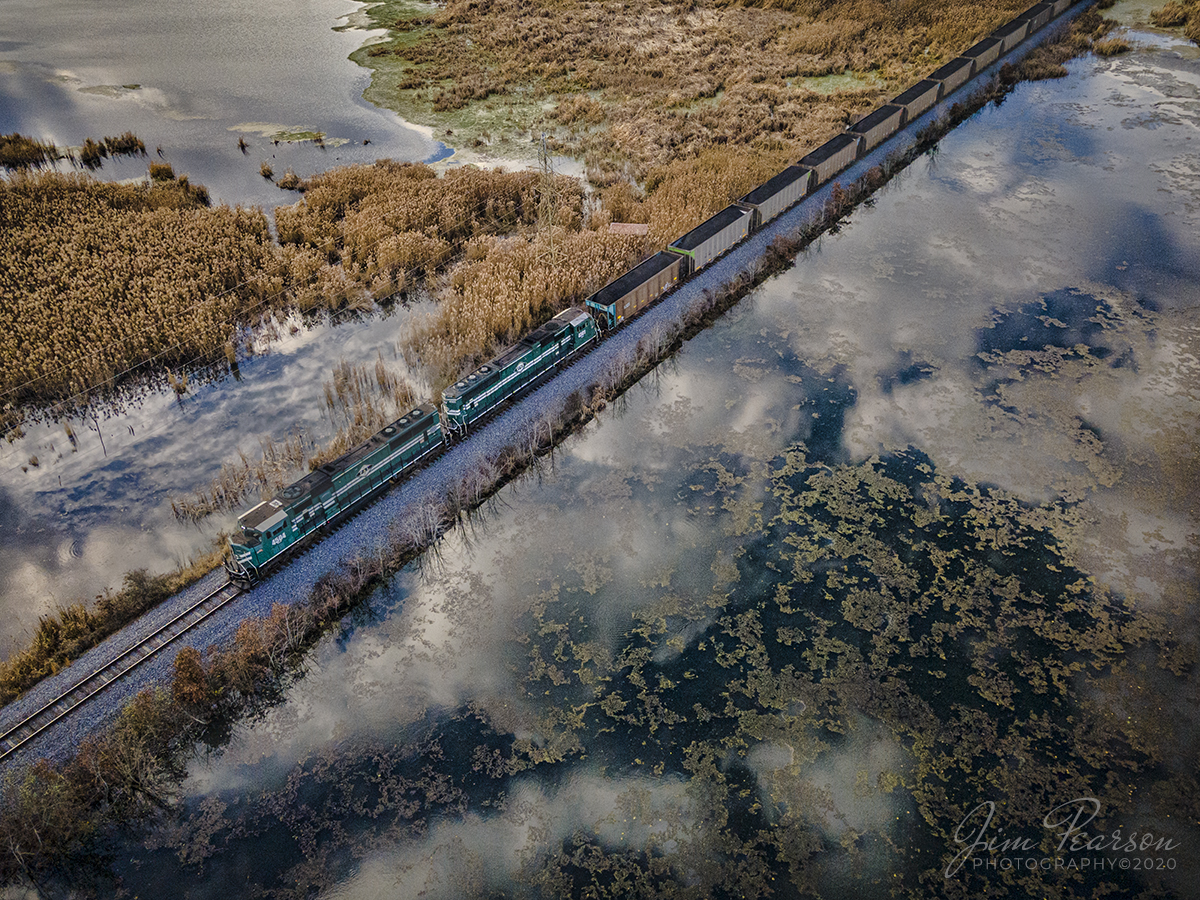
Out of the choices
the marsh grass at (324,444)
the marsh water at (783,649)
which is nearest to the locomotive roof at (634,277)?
the marsh water at (783,649)

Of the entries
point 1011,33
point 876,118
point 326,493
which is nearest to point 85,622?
point 326,493

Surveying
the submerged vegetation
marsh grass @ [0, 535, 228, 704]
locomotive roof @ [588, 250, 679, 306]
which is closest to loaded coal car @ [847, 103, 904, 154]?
locomotive roof @ [588, 250, 679, 306]

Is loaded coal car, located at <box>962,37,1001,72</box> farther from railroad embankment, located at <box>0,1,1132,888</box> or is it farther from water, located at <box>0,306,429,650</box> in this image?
water, located at <box>0,306,429,650</box>

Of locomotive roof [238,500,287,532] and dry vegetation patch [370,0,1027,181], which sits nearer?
locomotive roof [238,500,287,532]

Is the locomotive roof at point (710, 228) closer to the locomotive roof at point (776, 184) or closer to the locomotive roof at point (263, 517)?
the locomotive roof at point (776, 184)

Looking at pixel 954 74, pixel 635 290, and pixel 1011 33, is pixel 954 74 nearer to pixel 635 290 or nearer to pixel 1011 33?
pixel 1011 33

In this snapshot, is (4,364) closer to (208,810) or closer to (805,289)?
(208,810)

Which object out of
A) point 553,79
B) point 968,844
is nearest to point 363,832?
point 968,844
